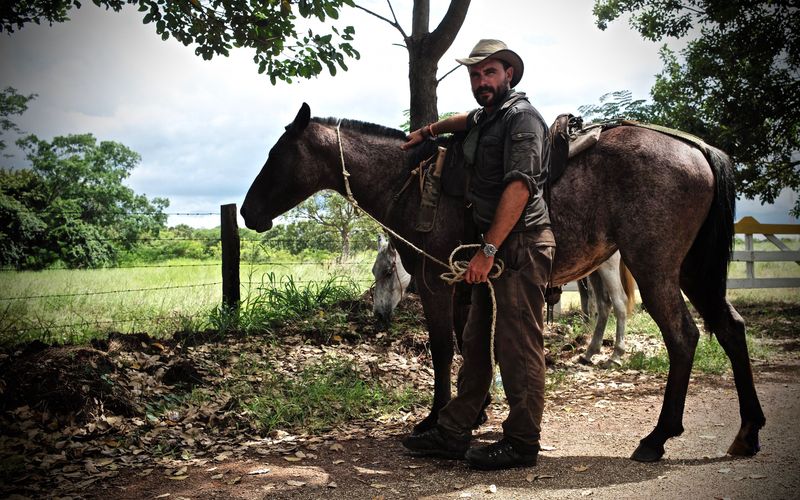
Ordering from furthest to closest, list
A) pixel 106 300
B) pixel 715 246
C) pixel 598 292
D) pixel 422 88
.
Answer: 1. pixel 106 300
2. pixel 422 88
3. pixel 598 292
4. pixel 715 246

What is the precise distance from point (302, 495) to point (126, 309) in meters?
6.34

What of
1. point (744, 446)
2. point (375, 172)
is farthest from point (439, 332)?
point (744, 446)

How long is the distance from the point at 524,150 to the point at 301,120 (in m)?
1.97

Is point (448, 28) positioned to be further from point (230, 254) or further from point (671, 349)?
point (671, 349)

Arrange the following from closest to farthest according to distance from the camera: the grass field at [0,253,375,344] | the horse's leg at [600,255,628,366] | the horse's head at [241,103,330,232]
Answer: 1. the horse's head at [241,103,330,232]
2. the grass field at [0,253,375,344]
3. the horse's leg at [600,255,628,366]

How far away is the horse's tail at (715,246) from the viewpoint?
13.2 ft

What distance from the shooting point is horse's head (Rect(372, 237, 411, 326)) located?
24.2ft

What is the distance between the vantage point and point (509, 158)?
11.7 ft

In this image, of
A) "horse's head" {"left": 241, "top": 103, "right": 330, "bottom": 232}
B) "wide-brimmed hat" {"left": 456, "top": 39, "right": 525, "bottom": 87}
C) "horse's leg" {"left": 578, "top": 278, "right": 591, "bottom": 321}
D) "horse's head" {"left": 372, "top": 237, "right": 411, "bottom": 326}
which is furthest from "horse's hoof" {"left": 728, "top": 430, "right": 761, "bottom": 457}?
"horse's leg" {"left": 578, "top": 278, "right": 591, "bottom": 321}

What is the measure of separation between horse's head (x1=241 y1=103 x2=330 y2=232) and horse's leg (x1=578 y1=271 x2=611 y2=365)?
436 centimetres

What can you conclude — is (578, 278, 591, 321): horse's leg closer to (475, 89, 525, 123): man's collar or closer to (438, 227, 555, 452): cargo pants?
(438, 227, 555, 452): cargo pants

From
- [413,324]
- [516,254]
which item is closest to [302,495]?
[516,254]

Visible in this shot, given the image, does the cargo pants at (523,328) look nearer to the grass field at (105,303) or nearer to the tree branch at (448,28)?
the grass field at (105,303)

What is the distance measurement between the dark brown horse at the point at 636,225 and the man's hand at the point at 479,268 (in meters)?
0.70
